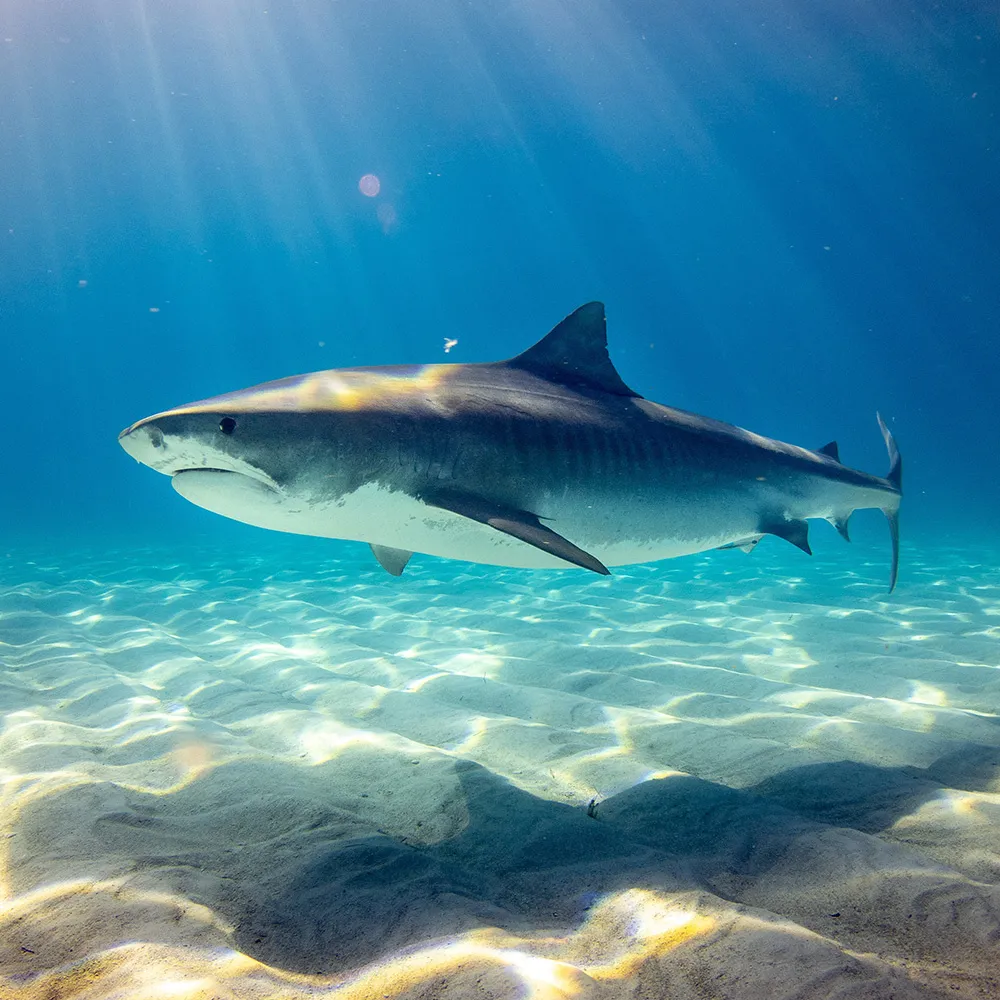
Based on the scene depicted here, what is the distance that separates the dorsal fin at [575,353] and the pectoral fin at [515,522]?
4.53 feet

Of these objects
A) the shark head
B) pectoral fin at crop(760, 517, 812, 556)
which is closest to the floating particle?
pectoral fin at crop(760, 517, 812, 556)

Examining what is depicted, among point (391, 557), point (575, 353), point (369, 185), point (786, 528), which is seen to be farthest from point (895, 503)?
point (369, 185)

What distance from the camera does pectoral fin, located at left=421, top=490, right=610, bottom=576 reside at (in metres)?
2.76

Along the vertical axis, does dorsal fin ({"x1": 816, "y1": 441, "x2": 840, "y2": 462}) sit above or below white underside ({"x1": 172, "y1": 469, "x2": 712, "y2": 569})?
above

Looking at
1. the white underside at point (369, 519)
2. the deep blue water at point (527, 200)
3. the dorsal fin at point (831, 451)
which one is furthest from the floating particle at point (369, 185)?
the white underside at point (369, 519)

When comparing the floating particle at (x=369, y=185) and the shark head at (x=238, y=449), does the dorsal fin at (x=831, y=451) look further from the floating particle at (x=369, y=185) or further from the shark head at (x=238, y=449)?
the floating particle at (x=369, y=185)

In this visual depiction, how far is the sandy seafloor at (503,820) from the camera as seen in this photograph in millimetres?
1463

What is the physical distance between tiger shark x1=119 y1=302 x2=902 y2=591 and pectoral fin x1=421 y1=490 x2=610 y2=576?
1 centimetres

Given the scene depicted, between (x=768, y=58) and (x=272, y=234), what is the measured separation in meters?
41.0

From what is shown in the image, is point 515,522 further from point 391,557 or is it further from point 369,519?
point 391,557

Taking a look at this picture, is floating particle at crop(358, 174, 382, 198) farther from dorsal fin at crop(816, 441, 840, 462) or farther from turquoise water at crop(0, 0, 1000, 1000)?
dorsal fin at crop(816, 441, 840, 462)

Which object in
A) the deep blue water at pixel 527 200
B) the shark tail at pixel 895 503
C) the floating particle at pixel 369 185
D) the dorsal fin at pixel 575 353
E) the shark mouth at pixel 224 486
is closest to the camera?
the shark mouth at pixel 224 486

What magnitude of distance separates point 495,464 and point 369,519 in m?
0.79

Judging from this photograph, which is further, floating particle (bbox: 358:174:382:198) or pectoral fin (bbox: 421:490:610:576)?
floating particle (bbox: 358:174:382:198)
